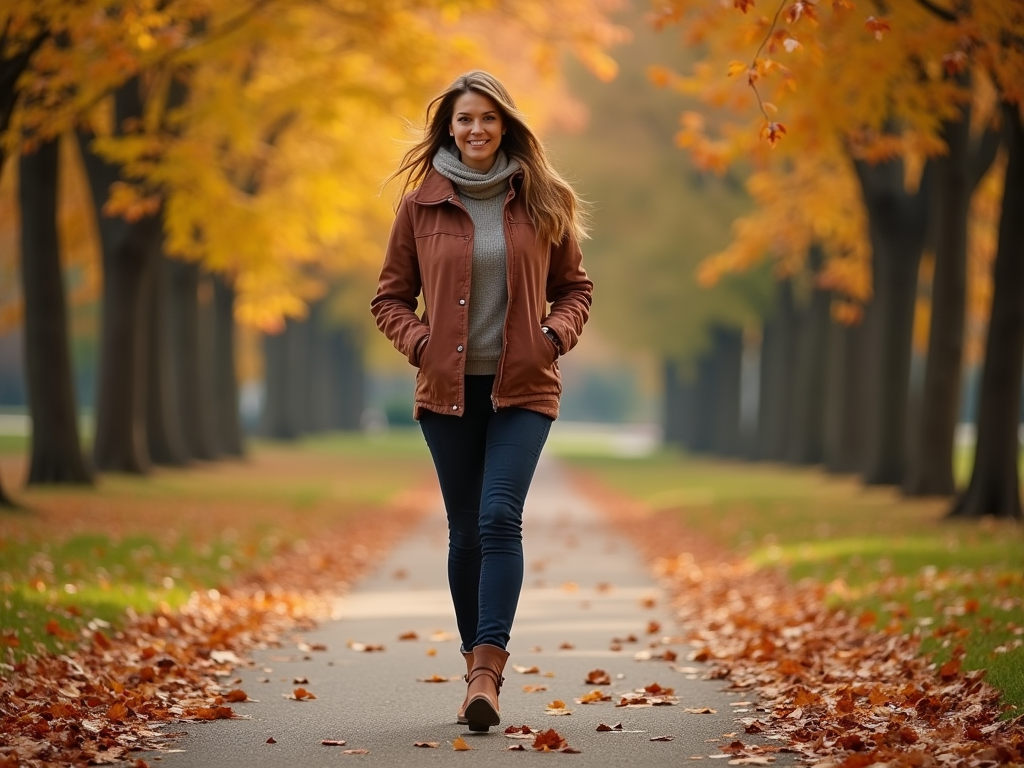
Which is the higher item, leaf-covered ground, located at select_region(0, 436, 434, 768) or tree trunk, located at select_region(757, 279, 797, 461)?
tree trunk, located at select_region(757, 279, 797, 461)

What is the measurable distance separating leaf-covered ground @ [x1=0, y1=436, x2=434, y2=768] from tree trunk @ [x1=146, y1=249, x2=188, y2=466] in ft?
9.50

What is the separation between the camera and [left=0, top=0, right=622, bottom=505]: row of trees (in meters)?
13.4

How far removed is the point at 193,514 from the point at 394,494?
7.73m

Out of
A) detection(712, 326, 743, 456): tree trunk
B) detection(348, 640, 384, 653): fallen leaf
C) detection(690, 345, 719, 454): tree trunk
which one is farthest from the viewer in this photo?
detection(690, 345, 719, 454): tree trunk

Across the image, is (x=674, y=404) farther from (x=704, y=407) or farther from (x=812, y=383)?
(x=812, y=383)

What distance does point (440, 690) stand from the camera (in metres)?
6.73

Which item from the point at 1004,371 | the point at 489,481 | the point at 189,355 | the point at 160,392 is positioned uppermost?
the point at 189,355

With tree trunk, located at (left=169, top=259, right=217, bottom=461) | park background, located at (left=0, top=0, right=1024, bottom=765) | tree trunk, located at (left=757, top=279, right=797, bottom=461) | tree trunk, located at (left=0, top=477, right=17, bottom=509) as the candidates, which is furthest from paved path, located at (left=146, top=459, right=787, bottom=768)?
tree trunk, located at (left=757, top=279, right=797, bottom=461)

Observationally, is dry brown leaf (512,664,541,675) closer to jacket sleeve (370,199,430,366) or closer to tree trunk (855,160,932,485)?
jacket sleeve (370,199,430,366)

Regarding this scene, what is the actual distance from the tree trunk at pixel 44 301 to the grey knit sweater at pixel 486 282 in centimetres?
1163

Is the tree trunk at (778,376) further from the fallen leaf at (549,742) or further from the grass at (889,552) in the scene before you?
the fallen leaf at (549,742)

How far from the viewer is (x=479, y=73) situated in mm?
5723

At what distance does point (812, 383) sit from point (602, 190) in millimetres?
6052

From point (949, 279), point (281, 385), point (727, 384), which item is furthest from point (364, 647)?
point (281, 385)
